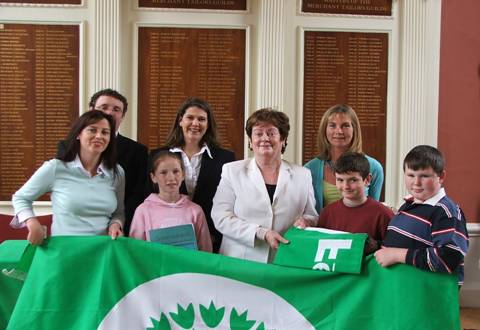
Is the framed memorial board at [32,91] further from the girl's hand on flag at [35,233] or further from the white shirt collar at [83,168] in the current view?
the girl's hand on flag at [35,233]

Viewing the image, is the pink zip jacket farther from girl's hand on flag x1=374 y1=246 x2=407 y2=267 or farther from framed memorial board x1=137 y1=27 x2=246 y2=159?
framed memorial board x1=137 y1=27 x2=246 y2=159

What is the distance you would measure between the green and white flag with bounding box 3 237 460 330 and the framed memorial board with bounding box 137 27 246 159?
2.17 m

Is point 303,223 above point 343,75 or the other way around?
the other way around

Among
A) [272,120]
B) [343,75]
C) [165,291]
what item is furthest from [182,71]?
[165,291]

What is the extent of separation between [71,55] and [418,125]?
10.2 feet

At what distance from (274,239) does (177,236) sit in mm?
503

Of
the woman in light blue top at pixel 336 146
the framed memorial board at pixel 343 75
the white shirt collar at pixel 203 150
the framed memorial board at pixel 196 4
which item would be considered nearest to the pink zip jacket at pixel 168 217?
the white shirt collar at pixel 203 150

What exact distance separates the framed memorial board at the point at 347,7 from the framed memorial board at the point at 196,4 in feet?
1.96

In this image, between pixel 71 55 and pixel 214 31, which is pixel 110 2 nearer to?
pixel 71 55

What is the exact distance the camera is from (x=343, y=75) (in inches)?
178

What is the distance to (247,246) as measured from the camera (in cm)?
257

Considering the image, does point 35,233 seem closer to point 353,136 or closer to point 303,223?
point 303,223

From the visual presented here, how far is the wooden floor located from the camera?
13.0 feet

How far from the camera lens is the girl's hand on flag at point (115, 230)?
2.47m
